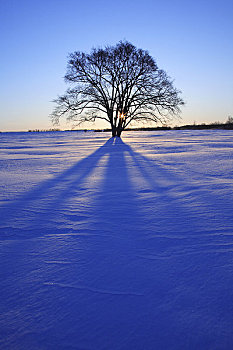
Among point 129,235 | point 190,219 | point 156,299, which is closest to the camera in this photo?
point 156,299

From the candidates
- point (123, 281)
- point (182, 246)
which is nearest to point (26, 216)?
point (123, 281)

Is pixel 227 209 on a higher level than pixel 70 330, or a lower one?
higher

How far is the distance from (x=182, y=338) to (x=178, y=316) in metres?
0.11

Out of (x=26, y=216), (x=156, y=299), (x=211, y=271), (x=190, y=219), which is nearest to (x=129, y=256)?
(x=156, y=299)

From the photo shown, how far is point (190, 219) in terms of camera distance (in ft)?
7.33

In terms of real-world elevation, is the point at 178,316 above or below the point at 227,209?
below

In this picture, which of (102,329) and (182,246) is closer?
(102,329)

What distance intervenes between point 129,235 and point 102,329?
0.94 meters

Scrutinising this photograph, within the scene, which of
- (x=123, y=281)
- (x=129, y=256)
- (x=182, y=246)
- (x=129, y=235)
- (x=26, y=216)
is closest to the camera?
(x=123, y=281)

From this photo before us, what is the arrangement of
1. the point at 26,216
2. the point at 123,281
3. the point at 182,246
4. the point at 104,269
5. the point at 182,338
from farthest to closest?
the point at 26,216 → the point at 182,246 → the point at 104,269 → the point at 123,281 → the point at 182,338

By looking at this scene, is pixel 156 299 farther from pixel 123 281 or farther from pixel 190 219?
pixel 190 219

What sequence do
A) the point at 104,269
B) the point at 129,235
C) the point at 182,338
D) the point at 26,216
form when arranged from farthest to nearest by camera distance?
1. the point at 26,216
2. the point at 129,235
3. the point at 104,269
4. the point at 182,338

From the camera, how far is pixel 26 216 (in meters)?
2.40

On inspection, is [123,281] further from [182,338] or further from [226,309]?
[226,309]
